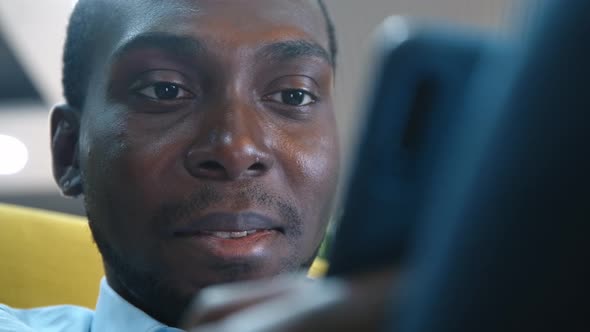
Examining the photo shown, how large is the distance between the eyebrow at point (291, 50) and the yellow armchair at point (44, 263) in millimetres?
335

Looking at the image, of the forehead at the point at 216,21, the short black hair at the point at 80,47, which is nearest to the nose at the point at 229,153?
the forehead at the point at 216,21

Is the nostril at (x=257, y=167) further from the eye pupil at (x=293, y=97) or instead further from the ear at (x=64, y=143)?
the ear at (x=64, y=143)

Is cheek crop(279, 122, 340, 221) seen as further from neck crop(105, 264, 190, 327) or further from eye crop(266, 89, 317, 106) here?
neck crop(105, 264, 190, 327)

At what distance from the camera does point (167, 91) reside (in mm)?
761

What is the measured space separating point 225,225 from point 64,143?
15.5 inches

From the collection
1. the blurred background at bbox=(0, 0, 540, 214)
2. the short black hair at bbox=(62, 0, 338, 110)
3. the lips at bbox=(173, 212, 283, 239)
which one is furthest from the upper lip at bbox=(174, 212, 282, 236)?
the blurred background at bbox=(0, 0, 540, 214)

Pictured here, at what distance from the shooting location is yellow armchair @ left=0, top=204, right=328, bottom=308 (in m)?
1.01

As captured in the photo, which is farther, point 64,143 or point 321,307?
point 64,143

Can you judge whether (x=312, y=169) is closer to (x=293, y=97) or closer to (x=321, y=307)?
(x=293, y=97)

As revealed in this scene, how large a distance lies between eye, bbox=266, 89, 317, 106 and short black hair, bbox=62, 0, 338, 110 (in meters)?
0.16

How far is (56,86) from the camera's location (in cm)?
275

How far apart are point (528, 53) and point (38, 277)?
3.10 ft

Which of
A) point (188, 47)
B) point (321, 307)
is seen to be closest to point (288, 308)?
point (321, 307)

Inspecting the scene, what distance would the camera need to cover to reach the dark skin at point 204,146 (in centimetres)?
67
